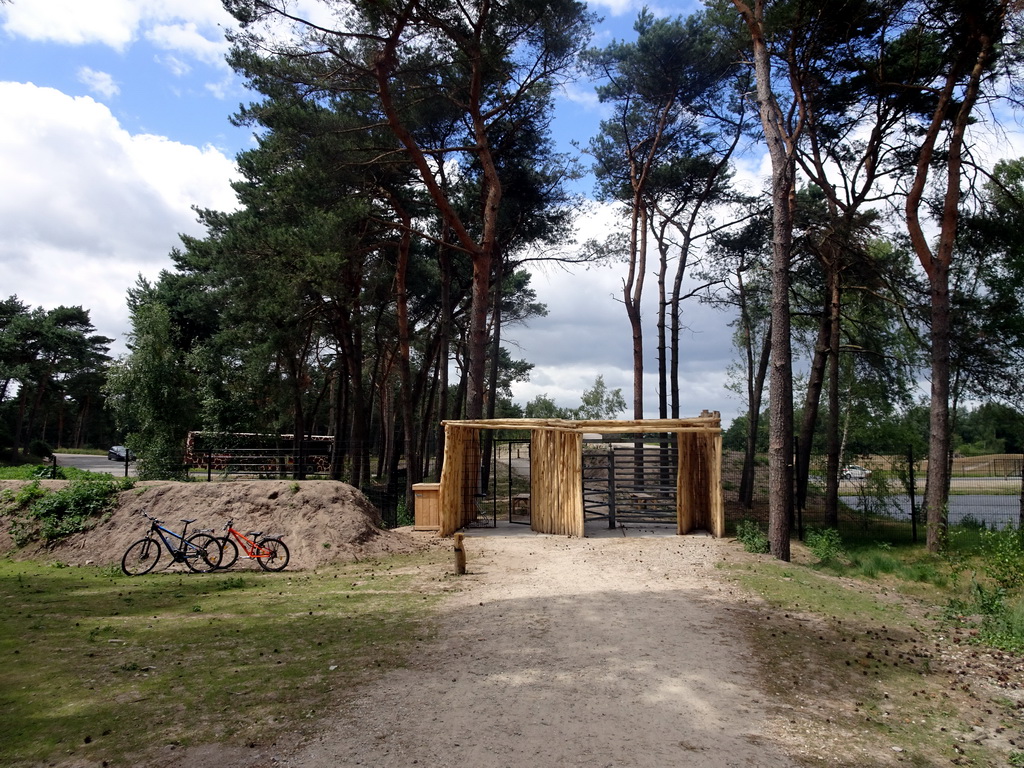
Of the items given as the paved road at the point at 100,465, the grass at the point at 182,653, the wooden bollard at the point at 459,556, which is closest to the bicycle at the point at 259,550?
the grass at the point at 182,653

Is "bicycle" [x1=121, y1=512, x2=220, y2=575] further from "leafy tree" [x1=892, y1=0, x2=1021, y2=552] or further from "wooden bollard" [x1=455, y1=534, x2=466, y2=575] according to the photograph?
"leafy tree" [x1=892, y1=0, x2=1021, y2=552]

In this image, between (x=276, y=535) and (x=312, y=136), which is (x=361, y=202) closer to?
(x=312, y=136)

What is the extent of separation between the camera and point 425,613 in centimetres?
797

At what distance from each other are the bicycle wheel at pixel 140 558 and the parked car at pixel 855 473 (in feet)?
50.5

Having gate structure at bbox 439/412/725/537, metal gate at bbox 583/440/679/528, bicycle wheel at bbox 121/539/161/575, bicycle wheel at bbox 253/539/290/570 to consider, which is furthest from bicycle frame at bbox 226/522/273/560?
metal gate at bbox 583/440/679/528

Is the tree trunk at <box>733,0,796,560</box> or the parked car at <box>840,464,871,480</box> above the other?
the tree trunk at <box>733,0,796,560</box>

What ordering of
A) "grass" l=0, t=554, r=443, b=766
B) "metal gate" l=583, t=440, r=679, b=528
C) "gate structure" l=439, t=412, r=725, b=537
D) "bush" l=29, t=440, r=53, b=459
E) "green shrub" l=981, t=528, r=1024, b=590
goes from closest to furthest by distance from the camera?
"grass" l=0, t=554, r=443, b=766 < "green shrub" l=981, t=528, r=1024, b=590 < "gate structure" l=439, t=412, r=725, b=537 < "metal gate" l=583, t=440, r=679, b=528 < "bush" l=29, t=440, r=53, b=459

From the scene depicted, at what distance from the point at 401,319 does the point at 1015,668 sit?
1655 cm

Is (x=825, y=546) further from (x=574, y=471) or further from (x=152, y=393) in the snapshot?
(x=152, y=393)

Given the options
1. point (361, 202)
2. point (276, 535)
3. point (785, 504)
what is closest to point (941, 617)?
point (785, 504)

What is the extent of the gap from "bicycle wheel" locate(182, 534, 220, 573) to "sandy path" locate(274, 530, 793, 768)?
4.41 metres

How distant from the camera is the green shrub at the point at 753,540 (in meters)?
11.8

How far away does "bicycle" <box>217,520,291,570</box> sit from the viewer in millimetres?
11070

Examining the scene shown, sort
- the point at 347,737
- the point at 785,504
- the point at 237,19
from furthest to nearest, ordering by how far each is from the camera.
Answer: the point at 237,19, the point at 785,504, the point at 347,737
